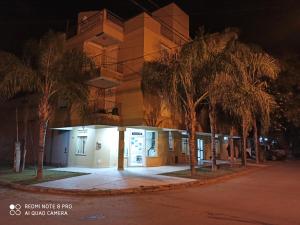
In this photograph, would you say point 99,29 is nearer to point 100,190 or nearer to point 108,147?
point 108,147

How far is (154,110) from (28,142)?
41.2ft

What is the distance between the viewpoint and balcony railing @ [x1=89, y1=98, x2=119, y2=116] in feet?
66.5

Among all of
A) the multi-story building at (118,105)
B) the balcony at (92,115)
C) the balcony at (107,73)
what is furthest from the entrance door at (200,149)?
the balcony at (107,73)

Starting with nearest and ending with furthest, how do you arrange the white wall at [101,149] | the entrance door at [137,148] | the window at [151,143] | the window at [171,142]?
the white wall at [101,149] → the entrance door at [137,148] → the window at [151,143] → the window at [171,142]

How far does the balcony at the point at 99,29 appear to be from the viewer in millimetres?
20078

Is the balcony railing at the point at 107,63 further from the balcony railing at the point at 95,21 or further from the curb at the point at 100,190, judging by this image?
the curb at the point at 100,190

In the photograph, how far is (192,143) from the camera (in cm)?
1659

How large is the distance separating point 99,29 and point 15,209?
552 inches

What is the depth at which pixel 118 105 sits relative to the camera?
68.4 feet

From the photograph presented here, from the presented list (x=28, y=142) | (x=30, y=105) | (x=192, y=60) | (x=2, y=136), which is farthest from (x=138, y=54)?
(x=2, y=136)

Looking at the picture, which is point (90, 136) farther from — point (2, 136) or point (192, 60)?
point (2, 136)

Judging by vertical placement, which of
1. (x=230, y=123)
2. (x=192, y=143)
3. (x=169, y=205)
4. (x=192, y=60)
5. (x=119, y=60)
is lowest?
(x=169, y=205)

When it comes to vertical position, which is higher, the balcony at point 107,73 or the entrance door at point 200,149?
the balcony at point 107,73

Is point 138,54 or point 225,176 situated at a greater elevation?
point 138,54
